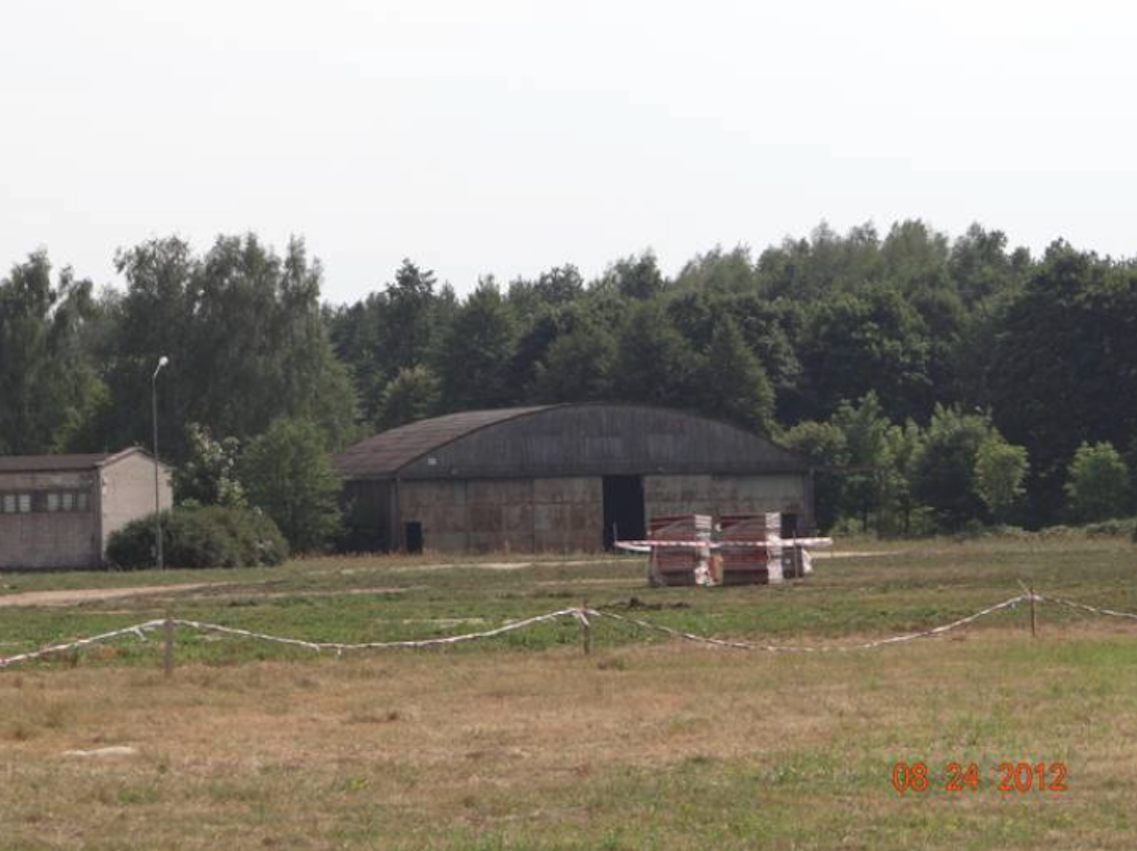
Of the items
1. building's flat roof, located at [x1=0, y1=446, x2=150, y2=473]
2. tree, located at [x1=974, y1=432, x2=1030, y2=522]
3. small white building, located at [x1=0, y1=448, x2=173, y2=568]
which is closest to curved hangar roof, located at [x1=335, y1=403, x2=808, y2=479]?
tree, located at [x1=974, y1=432, x2=1030, y2=522]

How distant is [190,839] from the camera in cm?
1659

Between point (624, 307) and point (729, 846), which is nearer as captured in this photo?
point (729, 846)

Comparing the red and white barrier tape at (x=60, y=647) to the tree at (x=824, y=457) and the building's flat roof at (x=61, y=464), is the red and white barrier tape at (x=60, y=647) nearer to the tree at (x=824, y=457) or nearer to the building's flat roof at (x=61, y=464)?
the building's flat roof at (x=61, y=464)

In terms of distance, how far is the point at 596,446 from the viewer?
95.1 metres

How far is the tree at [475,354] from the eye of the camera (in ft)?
478

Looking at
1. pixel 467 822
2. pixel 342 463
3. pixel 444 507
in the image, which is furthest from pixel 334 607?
pixel 342 463

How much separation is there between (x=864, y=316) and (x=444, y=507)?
5058cm

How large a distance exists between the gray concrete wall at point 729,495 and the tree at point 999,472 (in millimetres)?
10561

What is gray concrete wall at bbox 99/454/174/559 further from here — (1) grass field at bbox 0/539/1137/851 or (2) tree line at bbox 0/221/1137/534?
(1) grass field at bbox 0/539/1137/851

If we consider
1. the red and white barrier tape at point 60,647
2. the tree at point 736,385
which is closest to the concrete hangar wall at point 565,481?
the tree at point 736,385

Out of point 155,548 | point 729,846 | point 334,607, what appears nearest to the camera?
point 729,846

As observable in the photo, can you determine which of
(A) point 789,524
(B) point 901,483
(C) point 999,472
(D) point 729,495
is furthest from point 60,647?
(B) point 901,483

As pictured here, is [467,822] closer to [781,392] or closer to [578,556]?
[578,556]

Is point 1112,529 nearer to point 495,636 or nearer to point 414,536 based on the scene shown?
point 414,536
